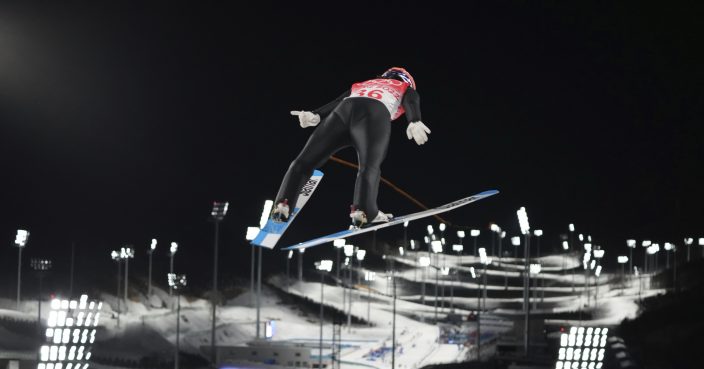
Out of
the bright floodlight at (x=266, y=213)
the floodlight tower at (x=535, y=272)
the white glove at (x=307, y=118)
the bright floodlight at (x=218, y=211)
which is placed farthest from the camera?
the floodlight tower at (x=535, y=272)

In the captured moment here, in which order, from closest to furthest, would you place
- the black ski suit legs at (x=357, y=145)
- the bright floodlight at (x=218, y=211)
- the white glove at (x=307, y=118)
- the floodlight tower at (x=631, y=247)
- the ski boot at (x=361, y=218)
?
the black ski suit legs at (x=357, y=145), the ski boot at (x=361, y=218), the white glove at (x=307, y=118), the bright floodlight at (x=218, y=211), the floodlight tower at (x=631, y=247)

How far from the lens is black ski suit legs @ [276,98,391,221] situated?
1448 centimetres

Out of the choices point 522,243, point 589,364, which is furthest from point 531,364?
point 522,243

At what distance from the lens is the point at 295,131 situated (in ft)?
88.0

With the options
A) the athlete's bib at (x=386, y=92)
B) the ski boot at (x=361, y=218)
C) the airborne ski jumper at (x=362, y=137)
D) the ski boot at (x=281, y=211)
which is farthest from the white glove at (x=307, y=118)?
the ski boot at (x=361, y=218)

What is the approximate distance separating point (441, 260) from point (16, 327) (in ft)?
251

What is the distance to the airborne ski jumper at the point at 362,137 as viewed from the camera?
14484 mm

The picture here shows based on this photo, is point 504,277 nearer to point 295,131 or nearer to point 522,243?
point 522,243

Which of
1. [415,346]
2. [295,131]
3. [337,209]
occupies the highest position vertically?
[295,131]

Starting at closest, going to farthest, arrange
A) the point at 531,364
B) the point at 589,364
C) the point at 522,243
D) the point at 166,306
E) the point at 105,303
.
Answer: the point at 589,364 → the point at 531,364 → the point at 105,303 → the point at 166,306 → the point at 522,243

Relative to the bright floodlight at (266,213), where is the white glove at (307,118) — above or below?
above

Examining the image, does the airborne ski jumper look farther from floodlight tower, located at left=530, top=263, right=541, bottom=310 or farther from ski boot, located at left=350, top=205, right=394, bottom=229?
floodlight tower, located at left=530, top=263, right=541, bottom=310

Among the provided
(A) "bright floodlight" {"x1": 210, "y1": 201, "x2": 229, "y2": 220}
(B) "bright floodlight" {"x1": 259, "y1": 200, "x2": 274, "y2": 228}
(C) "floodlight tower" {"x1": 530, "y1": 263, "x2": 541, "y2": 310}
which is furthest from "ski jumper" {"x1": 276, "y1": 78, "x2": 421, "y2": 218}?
(C) "floodlight tower" {"x1": 530, "y1": 263, "x2": 541, "y2": 310}

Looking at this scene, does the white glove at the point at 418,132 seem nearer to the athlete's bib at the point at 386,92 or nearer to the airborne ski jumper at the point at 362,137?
the airborne ski jumper at the point at 362,137
